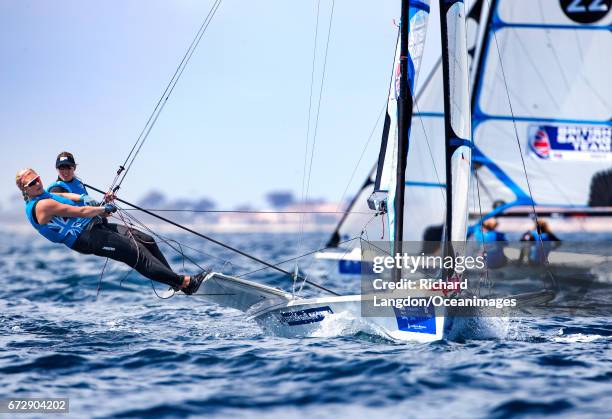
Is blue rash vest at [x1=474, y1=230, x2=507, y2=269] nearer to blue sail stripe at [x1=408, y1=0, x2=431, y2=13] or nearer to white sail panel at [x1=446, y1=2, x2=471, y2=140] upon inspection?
white sail panel at [x1=446, y1=2, x2=471, y2=140]

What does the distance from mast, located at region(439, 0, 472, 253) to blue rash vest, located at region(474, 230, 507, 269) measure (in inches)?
188

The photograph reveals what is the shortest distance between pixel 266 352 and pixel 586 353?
10.3 feet

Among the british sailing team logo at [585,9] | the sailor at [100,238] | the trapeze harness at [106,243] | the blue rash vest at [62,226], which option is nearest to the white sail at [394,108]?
the sailor at [100,238]

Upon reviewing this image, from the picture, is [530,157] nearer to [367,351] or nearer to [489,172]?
[489,172]

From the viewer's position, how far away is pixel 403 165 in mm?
8195

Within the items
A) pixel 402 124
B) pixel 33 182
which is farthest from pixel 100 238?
pixel 402 124

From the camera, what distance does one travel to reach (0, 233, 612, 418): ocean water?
5.48 metres

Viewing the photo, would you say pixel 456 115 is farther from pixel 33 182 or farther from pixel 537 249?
pixel 537 249

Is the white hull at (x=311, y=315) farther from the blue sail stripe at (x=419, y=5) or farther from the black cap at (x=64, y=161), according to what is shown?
the blue sail stripe at (x=419, y=5)

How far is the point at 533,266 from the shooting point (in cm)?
1348

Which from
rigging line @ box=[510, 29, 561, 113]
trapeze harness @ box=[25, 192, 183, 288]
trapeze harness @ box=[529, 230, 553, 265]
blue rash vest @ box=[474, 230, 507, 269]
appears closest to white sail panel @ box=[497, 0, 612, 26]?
rigging line @ box=[510, 29, 561, 113]

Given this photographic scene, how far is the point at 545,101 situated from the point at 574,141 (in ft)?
3.27

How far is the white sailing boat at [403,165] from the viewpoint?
8.19 metres

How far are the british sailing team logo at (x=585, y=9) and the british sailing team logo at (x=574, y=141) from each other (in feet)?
6.82
